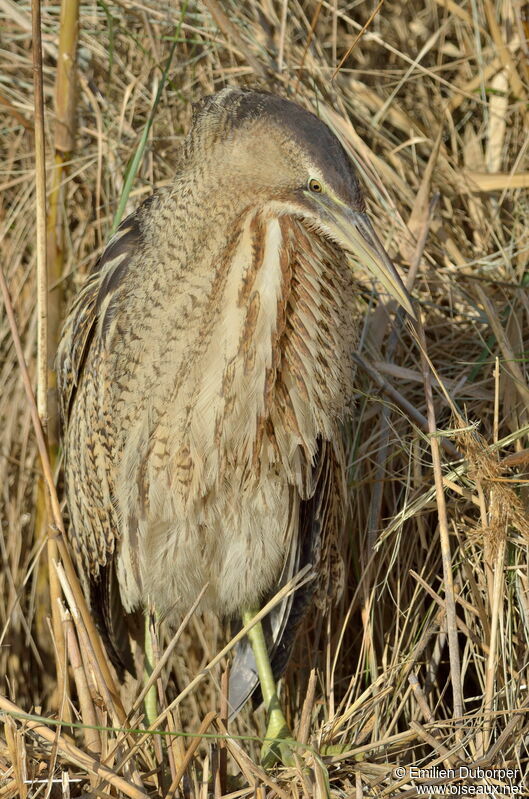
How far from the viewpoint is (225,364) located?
1.58m

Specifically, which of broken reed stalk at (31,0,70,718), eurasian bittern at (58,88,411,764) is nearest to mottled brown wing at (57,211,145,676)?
eurasian bittern at (58,88,411,764)

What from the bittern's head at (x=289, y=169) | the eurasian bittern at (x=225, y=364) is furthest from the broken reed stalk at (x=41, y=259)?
the bittern's head at (x=289, y=169)

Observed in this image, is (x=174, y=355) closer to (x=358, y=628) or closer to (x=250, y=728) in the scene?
(x=358, y=628)

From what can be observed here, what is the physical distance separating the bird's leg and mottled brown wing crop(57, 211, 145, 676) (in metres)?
0.30

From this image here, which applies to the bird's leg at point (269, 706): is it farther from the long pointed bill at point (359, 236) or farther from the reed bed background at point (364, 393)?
the long pointed bill at point (359, 236)

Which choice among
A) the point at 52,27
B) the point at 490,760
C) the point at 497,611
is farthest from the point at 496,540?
the point at 52,27

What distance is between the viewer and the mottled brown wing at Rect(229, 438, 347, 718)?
185cm

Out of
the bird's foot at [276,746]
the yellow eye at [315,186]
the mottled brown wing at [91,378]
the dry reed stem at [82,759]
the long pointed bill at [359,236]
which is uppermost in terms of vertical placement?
the yellow eye at [315,186]

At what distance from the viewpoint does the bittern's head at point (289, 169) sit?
4.73ft

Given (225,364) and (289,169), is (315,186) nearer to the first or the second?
(289,169)

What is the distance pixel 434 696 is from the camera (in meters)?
2.04

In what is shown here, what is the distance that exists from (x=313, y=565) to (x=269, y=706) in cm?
30

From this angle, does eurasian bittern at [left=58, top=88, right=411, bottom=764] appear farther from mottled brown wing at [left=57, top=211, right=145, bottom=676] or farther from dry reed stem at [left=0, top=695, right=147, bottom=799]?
dry reed stem at [left=0, top=695, right=147, bottom=799]

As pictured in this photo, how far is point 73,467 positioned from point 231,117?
2.59 ft
